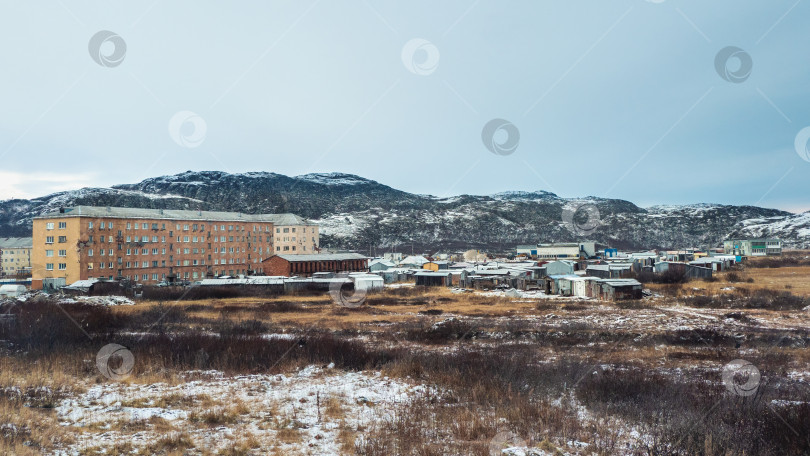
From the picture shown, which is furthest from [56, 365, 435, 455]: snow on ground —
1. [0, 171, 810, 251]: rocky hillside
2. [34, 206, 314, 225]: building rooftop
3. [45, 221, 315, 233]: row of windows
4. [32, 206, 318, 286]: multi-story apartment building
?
[0, 171, 810, 251]: rocky hillside

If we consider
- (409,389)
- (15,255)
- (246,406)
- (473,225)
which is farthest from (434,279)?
(473,225)

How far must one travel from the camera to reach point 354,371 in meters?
14.0

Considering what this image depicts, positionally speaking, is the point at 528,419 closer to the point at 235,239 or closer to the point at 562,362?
the point at 562,362

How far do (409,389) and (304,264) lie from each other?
54598mm

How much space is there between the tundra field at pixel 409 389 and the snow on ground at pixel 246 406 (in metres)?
0.05

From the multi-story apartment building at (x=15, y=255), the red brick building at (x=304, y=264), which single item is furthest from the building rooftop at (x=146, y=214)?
the multi-story apartment building at (x=15, y=255)

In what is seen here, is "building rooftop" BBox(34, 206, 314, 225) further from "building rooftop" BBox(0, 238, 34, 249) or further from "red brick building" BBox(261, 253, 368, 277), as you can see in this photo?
"building rooftop" BBox(0, 238, 34, 249)

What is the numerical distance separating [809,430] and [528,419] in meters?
4.89

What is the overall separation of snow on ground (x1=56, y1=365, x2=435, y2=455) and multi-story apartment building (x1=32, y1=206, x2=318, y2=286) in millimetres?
55669

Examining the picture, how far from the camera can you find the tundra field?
309 inches

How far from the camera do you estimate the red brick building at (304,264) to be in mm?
62688

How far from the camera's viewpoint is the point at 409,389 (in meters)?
11.7

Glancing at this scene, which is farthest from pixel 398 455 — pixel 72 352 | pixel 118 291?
pixel 118 291

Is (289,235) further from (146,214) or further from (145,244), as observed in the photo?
(145,244)
